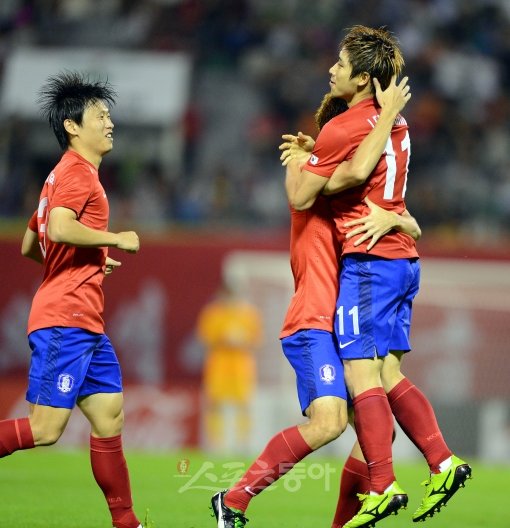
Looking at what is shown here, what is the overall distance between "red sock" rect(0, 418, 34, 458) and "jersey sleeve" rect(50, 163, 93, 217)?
1.03 metres

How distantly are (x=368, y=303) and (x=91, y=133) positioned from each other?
160 cm

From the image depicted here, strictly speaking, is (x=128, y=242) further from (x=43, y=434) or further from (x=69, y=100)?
(x=43, y=434)

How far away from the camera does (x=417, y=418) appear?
570 cm

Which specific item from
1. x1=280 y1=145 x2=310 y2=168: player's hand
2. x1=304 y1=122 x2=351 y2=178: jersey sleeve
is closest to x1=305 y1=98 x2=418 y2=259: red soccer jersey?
x1=304 y1=122 x2=351 y2=178: jersey sleeve

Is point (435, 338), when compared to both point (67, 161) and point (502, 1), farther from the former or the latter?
point (67, 161)

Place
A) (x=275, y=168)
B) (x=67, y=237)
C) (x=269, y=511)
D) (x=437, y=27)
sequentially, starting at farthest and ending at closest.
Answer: (x=437, y=27), (x=275, y=168), (x=269, y=511), (x=67, y=237)

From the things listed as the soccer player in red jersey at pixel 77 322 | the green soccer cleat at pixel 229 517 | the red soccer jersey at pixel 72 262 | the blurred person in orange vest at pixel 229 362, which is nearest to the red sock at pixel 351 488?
the green soccer cleat at pixel 229 517

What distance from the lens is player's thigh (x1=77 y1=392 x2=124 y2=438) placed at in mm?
5566

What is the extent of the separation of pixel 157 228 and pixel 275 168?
2.07 m

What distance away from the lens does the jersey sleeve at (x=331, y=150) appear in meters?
5.50

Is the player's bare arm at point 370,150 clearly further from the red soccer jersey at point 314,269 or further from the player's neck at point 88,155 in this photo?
the player's neck at point 88,155

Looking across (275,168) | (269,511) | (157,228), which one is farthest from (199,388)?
(269,511)

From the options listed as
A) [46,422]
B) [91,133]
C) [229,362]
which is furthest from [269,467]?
[229,362]

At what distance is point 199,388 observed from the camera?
13867 mm
